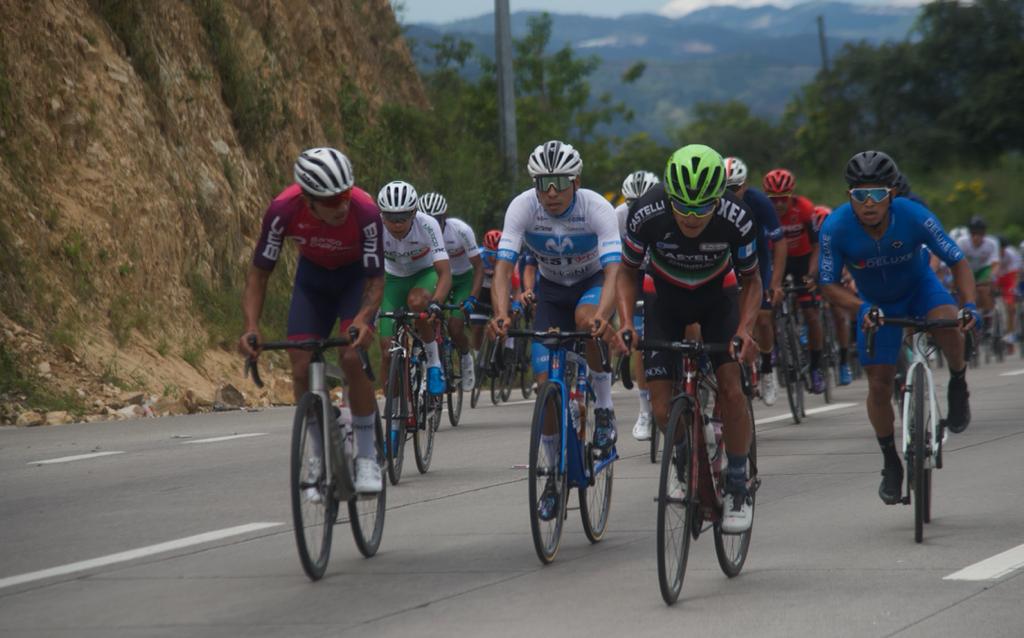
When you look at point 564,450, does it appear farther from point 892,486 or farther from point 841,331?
point 841,331

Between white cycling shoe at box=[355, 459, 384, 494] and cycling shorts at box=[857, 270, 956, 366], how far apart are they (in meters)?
2.74

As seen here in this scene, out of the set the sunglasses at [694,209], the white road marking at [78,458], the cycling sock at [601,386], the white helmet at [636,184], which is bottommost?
the white road marking at [78,458]

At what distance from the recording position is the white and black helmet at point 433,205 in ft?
51.6

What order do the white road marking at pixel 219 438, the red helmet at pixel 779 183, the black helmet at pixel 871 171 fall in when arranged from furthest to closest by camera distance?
1. the red helmet at pixel 779 183
2. the white road marking at pixel 219 438
3. the black helmet at pixel 871 171

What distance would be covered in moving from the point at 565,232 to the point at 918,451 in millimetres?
2665

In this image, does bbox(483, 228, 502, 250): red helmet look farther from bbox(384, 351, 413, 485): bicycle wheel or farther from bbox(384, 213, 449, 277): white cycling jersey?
bbox(384, 351, 413, 485): bicycle wheel

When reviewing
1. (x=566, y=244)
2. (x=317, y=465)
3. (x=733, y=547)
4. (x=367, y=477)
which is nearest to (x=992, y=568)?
(x=733, y=547)

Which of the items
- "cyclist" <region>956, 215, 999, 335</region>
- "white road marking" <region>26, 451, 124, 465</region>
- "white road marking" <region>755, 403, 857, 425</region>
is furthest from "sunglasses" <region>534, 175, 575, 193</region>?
"cyclist" <region>956, 215, 999, 335</region>

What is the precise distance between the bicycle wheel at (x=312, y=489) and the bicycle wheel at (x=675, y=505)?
64.8 inches

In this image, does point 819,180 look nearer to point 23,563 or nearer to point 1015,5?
point 1015,5

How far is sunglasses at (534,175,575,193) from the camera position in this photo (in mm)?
9820

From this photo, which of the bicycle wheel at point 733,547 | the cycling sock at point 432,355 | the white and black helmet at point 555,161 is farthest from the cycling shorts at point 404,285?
the bicycle wheel at point 733,547

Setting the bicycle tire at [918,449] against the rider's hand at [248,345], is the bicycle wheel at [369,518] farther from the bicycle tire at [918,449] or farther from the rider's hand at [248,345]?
the bicycle tire at [918,449]

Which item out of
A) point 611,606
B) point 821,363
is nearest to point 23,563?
point 611,606
